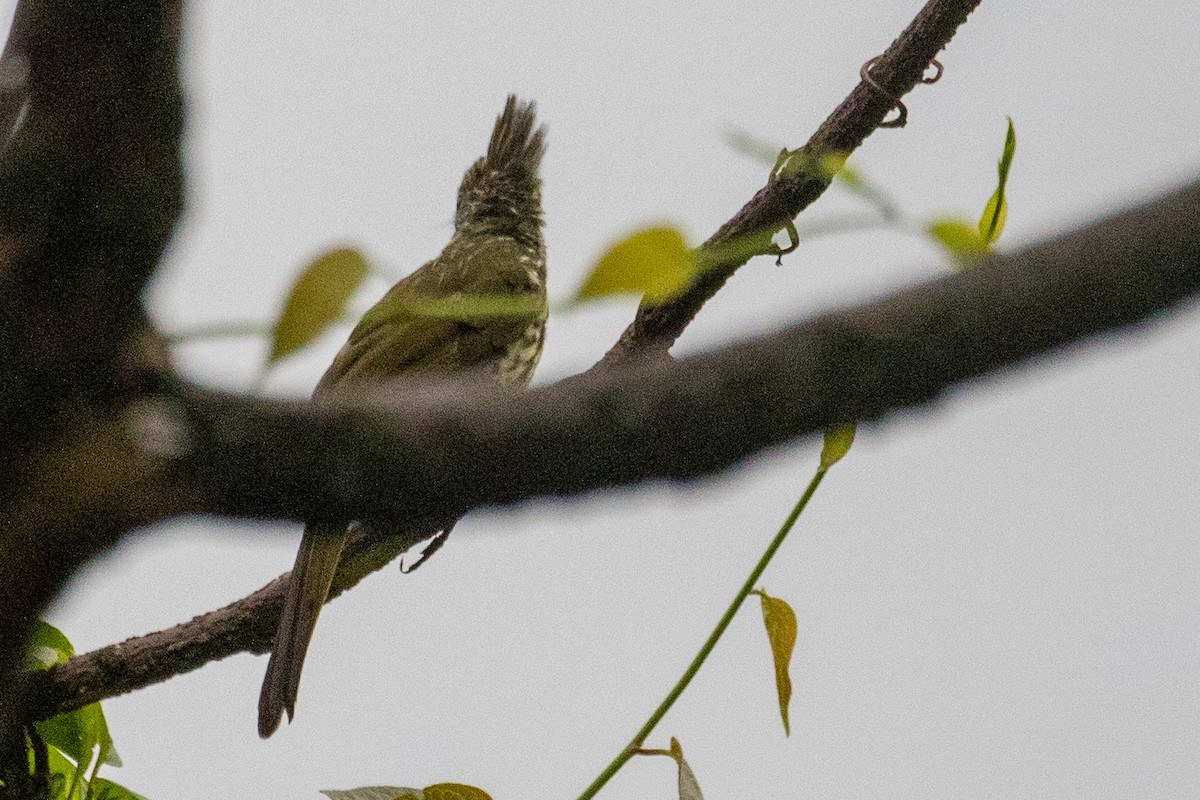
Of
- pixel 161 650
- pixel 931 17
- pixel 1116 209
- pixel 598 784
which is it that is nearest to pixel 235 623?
pixel 161 650

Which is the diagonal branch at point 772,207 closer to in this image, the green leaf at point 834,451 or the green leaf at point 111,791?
the green leaf at point 111,791

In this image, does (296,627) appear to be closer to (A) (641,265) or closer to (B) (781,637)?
(B) (781,637)

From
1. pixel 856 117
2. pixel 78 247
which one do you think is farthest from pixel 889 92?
pixel 78 247

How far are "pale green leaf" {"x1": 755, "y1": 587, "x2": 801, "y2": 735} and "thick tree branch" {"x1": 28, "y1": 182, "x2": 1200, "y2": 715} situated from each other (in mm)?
674

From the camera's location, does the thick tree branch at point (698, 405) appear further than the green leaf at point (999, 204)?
No

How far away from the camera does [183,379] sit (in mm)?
436

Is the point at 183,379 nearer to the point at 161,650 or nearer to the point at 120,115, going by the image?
the point at 120,115

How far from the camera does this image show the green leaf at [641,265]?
0.51 meters

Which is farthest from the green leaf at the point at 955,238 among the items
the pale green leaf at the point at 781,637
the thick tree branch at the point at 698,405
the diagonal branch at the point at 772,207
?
the diagonal branch at the point at 772,207

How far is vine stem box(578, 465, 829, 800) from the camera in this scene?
1.05m

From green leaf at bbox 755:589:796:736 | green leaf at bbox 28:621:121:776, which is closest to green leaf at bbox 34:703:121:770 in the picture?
green leaf at bbox 28:621:121:776

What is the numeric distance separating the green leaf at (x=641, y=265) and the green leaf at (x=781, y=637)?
2.09 ft

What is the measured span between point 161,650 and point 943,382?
1275 mm

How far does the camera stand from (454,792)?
119cm
